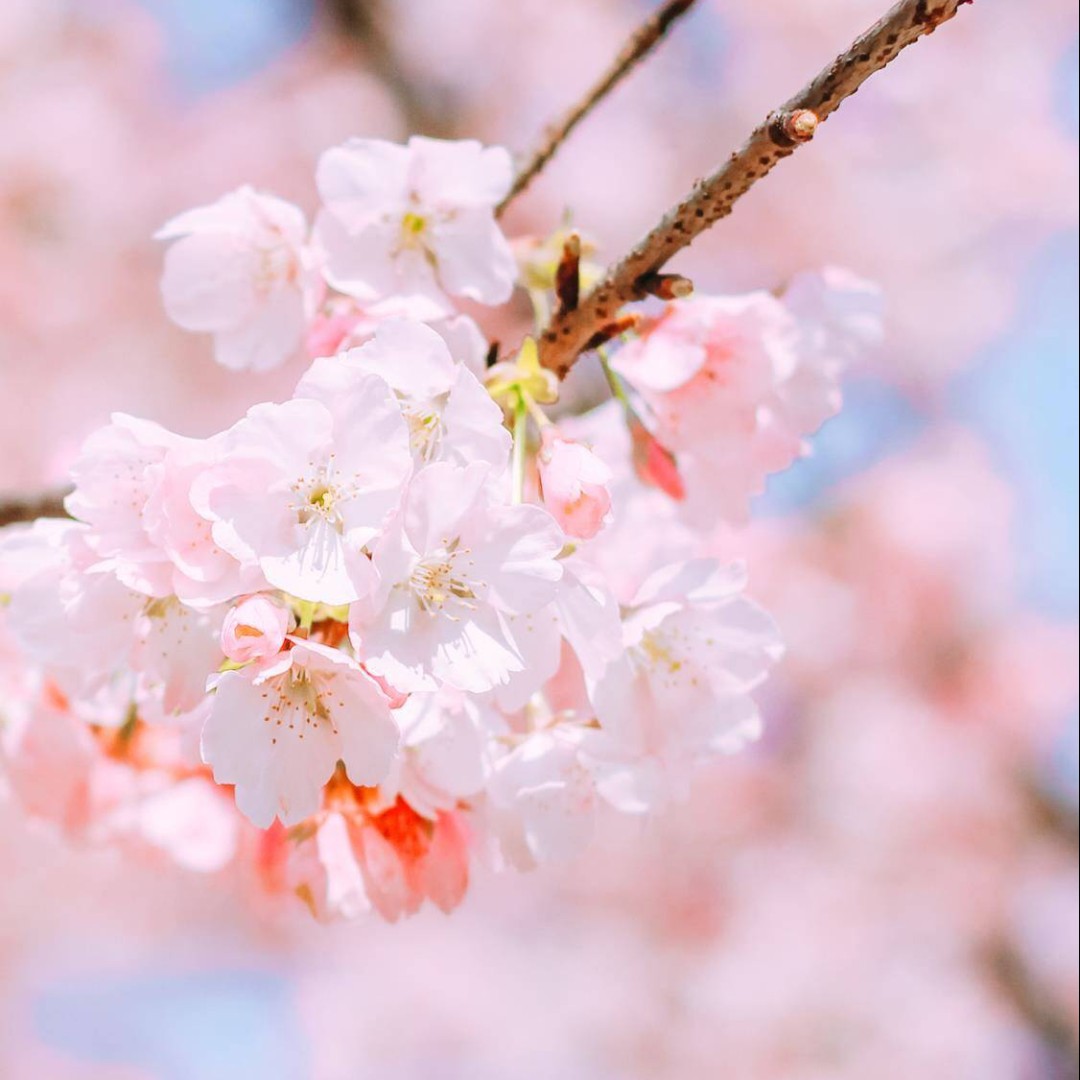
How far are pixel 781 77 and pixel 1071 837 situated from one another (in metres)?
3.13

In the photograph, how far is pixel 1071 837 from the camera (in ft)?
11.2

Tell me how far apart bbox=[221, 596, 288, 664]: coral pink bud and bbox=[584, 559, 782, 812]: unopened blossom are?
286 mm

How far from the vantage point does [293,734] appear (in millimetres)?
725

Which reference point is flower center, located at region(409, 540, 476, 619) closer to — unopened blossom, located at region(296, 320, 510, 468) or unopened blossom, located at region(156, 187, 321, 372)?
unopened blossom, located at region(296, 320, 510, 468)

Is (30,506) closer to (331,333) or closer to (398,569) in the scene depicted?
(331,333)

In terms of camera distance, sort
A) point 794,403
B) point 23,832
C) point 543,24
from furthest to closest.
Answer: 1. point 23,832
2. point 543,24
3. point 794,403

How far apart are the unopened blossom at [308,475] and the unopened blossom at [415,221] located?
0.28 meters

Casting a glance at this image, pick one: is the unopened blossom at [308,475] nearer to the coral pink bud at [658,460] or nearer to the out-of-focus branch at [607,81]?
the coral pink bud at [658,460]

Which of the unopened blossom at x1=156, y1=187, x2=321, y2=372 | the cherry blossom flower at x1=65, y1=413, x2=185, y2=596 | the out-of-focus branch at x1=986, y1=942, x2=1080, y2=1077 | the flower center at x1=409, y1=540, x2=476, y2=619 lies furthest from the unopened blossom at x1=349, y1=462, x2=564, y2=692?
the out-of-focus branch at x1=986, y1=942, x2=1080, y2=1077

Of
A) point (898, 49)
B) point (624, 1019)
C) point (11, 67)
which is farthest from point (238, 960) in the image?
point (898, 49)

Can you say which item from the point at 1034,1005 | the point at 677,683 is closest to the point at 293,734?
the point at 677,683

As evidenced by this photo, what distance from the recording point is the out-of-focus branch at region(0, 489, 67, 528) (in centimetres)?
102

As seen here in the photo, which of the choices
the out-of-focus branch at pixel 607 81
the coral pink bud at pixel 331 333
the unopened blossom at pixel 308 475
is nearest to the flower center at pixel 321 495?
the unopened blossom at pixel 308 475

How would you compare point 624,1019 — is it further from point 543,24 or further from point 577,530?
point 577,530
